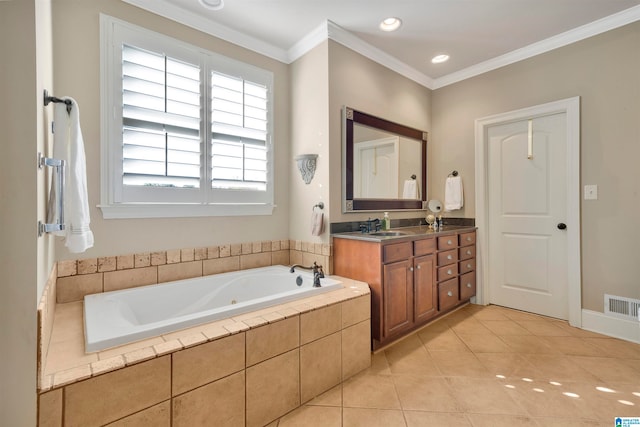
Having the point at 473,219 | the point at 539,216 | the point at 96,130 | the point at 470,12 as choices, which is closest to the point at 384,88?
the point at 470,12

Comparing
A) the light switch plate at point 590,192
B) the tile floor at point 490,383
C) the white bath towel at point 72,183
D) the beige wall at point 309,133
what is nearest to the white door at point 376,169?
the beige wall at point 309,133

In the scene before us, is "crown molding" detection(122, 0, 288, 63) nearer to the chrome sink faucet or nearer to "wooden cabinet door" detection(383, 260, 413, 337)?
the chrome sink faucet

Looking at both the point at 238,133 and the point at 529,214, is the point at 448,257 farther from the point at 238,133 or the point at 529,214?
the point at 238,133

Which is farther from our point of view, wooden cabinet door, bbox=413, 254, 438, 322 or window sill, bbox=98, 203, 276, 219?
wooden cabinet door, bbox=413, 254, 438, 322

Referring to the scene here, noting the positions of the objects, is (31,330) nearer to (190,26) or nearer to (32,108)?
(32,108)

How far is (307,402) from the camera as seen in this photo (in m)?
1.65

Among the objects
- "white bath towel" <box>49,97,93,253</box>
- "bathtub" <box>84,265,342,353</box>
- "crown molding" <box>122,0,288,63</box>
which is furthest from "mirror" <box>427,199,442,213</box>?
"white bath towel" <box>49,97,93,253</box>

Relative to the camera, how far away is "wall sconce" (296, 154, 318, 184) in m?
2.56

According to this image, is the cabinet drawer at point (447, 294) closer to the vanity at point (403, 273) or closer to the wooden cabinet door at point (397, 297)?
the vanity at point (403, 273)

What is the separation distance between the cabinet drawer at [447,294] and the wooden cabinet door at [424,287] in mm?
90

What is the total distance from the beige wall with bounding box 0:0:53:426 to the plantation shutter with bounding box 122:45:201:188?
1.05 metres

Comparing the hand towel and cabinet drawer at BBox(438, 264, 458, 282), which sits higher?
the hand towel

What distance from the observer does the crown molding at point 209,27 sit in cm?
209

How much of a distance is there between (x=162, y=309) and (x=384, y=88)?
9.19 feet
